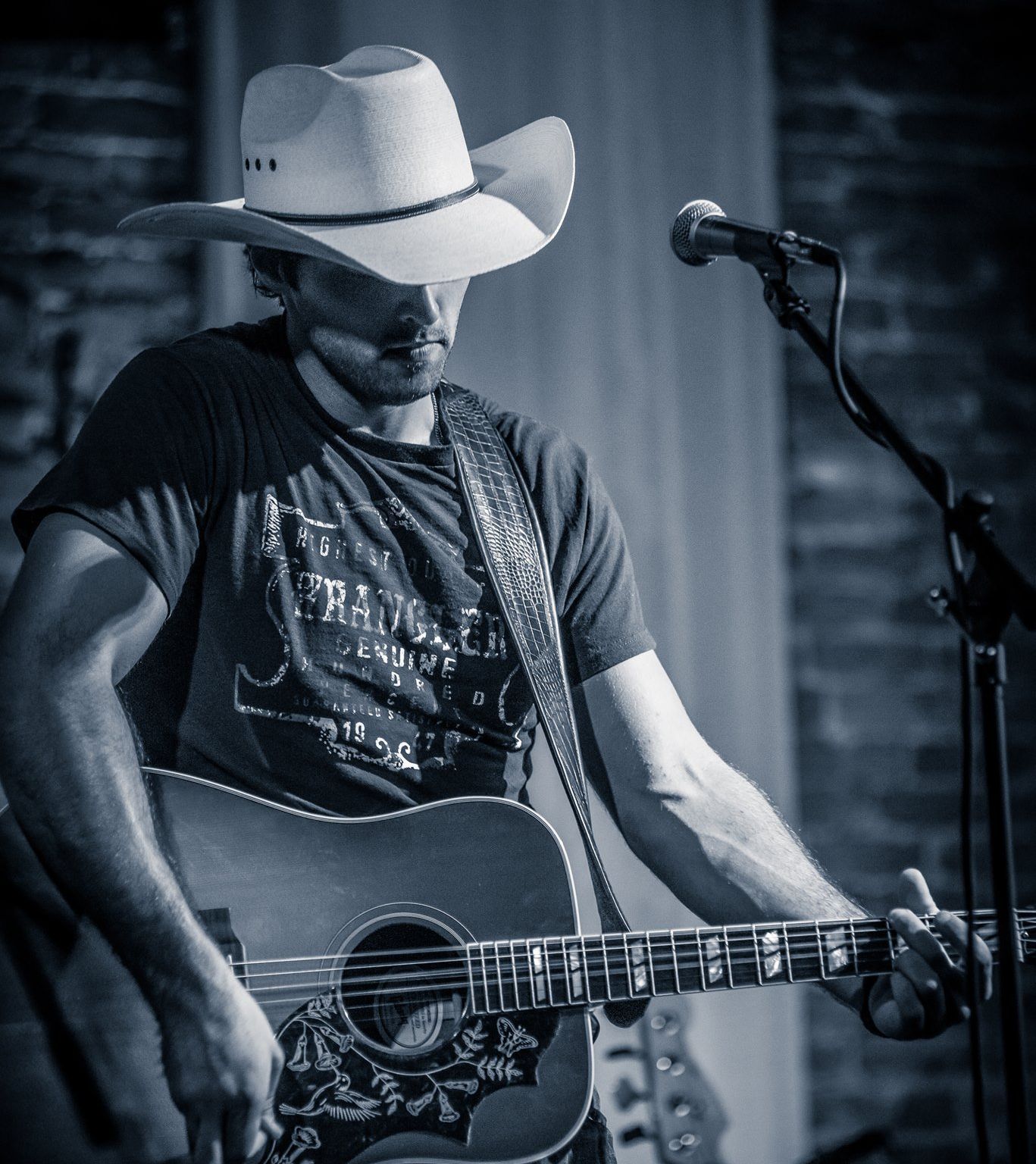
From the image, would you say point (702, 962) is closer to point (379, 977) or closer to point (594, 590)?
point (379, 977)

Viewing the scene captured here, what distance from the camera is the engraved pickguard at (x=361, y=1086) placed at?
1611 millimetres

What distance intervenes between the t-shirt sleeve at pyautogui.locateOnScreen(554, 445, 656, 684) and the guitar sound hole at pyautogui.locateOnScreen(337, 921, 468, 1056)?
56cm

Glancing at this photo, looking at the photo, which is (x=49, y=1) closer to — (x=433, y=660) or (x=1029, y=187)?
(x=433, y=660)

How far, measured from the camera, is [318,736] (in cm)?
184

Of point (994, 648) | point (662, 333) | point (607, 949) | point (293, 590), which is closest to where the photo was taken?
point (994, 648)

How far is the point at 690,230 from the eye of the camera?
5.65 feet

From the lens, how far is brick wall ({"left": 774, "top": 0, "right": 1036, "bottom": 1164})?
327cm

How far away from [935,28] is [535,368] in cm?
152

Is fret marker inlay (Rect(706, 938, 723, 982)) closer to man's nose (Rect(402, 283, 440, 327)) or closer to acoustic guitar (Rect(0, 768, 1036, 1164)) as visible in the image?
acoustic guitar (Rect(0, 768, 1036, 1164))

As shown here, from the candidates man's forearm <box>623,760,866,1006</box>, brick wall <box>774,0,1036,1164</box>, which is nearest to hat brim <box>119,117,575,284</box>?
man's forearm <box>623,760,866,1006</box>

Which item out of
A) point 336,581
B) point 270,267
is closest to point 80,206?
point 270,267

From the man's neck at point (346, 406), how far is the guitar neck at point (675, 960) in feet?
2.60

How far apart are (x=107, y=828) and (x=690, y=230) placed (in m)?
1.04


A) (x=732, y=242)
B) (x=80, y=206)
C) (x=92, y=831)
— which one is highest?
(x=80, y=206)
